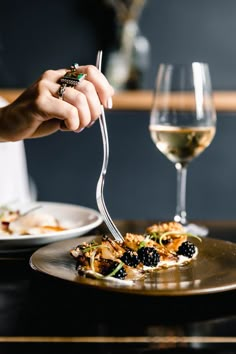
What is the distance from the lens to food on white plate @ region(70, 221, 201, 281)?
90 centimetres

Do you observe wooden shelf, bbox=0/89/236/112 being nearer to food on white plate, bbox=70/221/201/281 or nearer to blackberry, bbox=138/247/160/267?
food on white plate, bbox=70/221/201/281

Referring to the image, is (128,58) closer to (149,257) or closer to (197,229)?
(197,229)

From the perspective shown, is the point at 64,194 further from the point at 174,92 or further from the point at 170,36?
the point at 174,92

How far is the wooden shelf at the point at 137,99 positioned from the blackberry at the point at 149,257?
6.84ft

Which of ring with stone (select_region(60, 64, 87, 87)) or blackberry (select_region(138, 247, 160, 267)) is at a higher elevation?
ring with stone (select_region(60, 64, 87, 87))

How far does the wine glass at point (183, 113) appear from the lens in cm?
143

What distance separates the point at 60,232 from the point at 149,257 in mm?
264

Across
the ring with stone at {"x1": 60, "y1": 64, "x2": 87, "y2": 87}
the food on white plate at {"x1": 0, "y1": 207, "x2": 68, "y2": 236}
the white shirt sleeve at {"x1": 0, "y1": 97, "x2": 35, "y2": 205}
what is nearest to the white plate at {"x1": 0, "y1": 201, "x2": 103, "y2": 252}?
the food on white plate at {"x1": 0, "y1": 207, "x2": 68, "y2": 236}

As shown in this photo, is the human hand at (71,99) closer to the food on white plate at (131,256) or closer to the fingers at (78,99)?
the fingers at (78,99)

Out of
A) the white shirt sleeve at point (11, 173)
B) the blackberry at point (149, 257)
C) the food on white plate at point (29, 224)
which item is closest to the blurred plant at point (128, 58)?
the white shirt sleeve at point (11, 173)

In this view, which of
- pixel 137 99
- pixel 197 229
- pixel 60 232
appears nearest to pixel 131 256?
pixel 60 232

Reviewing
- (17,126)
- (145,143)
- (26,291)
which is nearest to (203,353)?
(26,291)

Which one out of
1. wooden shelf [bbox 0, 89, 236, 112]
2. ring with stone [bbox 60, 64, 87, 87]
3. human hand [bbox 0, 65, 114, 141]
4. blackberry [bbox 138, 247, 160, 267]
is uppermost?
ring with stone [bbox 60, 64, 87, 87]

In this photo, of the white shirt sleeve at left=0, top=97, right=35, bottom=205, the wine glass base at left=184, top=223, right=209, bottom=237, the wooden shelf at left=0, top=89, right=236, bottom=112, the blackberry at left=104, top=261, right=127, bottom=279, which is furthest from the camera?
the wooden shelf at left=0, top=89, right=236, bottom=112
